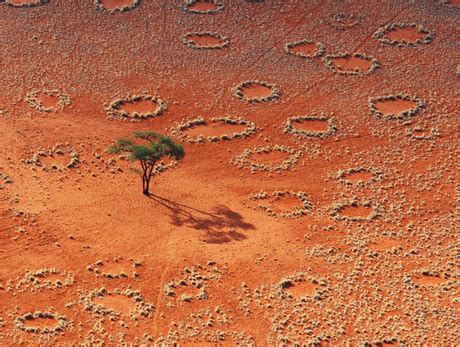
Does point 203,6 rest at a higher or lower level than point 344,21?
higher

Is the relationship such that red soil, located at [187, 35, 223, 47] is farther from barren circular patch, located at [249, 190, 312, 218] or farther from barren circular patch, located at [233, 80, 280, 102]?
barren circular patch, located at [249, 190, 312, 218]

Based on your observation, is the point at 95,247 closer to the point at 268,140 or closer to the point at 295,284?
the point at 295,284

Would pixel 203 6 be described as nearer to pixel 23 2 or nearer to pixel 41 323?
pixel 23 2

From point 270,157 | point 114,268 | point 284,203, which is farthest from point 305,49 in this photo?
point 114,268

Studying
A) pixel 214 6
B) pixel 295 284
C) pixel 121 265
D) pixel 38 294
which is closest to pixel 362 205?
pixel 295 284

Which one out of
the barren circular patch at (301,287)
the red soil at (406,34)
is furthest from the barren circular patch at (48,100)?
the red soil at (406,34)

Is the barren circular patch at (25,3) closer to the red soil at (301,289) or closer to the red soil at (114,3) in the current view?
the red soil at (114,3)
